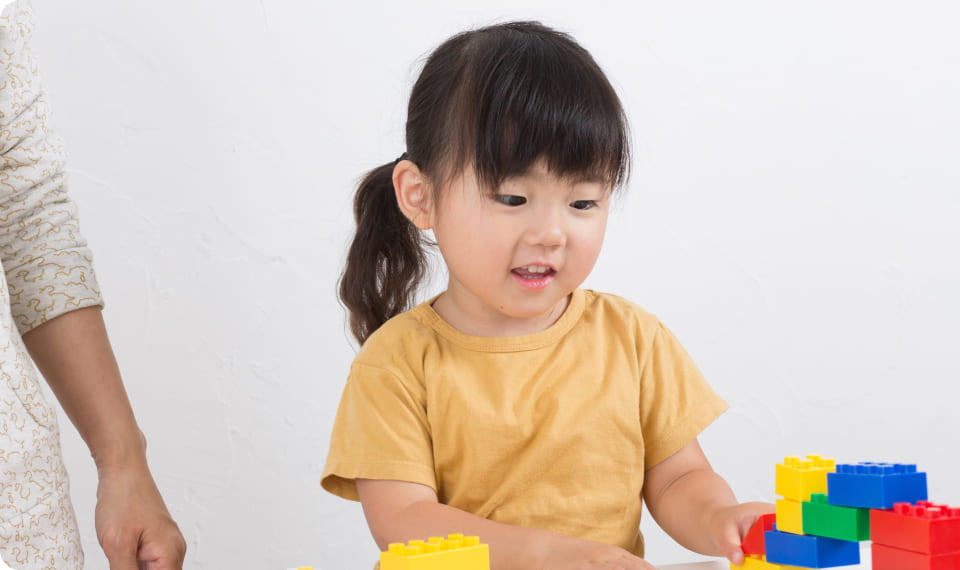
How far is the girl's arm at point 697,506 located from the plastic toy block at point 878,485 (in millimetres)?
152

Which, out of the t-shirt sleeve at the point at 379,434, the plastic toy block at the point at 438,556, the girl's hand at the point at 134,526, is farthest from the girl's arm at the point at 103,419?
the plastic toy block at the point at 438,556

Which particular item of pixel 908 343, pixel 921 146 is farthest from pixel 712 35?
pixel 908 343

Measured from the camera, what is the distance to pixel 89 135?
1330mm

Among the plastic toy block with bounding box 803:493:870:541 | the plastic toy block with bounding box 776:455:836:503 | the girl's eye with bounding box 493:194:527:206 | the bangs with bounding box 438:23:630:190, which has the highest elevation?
the bangs with bounding box 438:23:630:190

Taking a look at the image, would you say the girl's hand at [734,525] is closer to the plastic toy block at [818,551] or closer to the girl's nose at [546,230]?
the plastic toy block at [818,551]

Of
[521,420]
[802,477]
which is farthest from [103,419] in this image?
[802,477]

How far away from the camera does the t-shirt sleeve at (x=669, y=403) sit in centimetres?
91

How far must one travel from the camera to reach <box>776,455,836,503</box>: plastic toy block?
64 cm

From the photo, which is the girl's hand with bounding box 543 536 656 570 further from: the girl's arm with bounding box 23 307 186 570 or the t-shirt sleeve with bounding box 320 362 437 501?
the girl's arm with bounding box 23 307 186 570

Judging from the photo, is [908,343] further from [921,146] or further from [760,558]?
[760,558]

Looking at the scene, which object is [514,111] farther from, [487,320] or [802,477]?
[802,477]

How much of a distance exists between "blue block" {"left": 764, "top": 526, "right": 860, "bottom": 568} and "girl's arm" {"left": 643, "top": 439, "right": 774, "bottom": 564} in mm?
89

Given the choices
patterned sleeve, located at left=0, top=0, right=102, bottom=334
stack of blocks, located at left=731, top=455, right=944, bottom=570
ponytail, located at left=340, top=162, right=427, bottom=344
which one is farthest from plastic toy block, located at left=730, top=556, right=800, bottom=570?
patterned sleeve, located at left=0, top=0, right=102, bottom=334

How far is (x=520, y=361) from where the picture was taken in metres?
0.90
